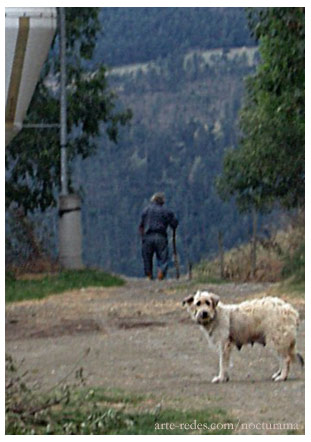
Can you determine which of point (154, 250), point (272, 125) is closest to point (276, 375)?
point (154, 250)

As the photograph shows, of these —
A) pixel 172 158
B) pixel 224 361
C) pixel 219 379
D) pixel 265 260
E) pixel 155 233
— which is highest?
pixel 172 158

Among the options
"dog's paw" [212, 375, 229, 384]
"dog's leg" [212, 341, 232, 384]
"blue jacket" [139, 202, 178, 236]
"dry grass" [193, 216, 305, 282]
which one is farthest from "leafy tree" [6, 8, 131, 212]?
"dog's paw" [212, 375, 229, 384]

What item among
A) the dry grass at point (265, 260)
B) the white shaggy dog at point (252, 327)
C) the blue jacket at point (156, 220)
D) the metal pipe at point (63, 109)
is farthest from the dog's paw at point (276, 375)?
the metal pipe at point (63, 109)

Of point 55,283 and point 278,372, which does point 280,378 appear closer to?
point 278,372

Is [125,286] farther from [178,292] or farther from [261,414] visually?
[261,414]

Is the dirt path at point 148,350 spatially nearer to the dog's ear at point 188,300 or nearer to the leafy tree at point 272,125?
the dog's ear at point 188,300

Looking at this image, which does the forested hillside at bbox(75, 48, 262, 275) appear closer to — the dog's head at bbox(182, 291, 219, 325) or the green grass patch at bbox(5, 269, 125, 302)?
the green grass patch at bbox(5, 269, 125, 302)

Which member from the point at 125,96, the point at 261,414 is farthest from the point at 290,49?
the point at 261,414
